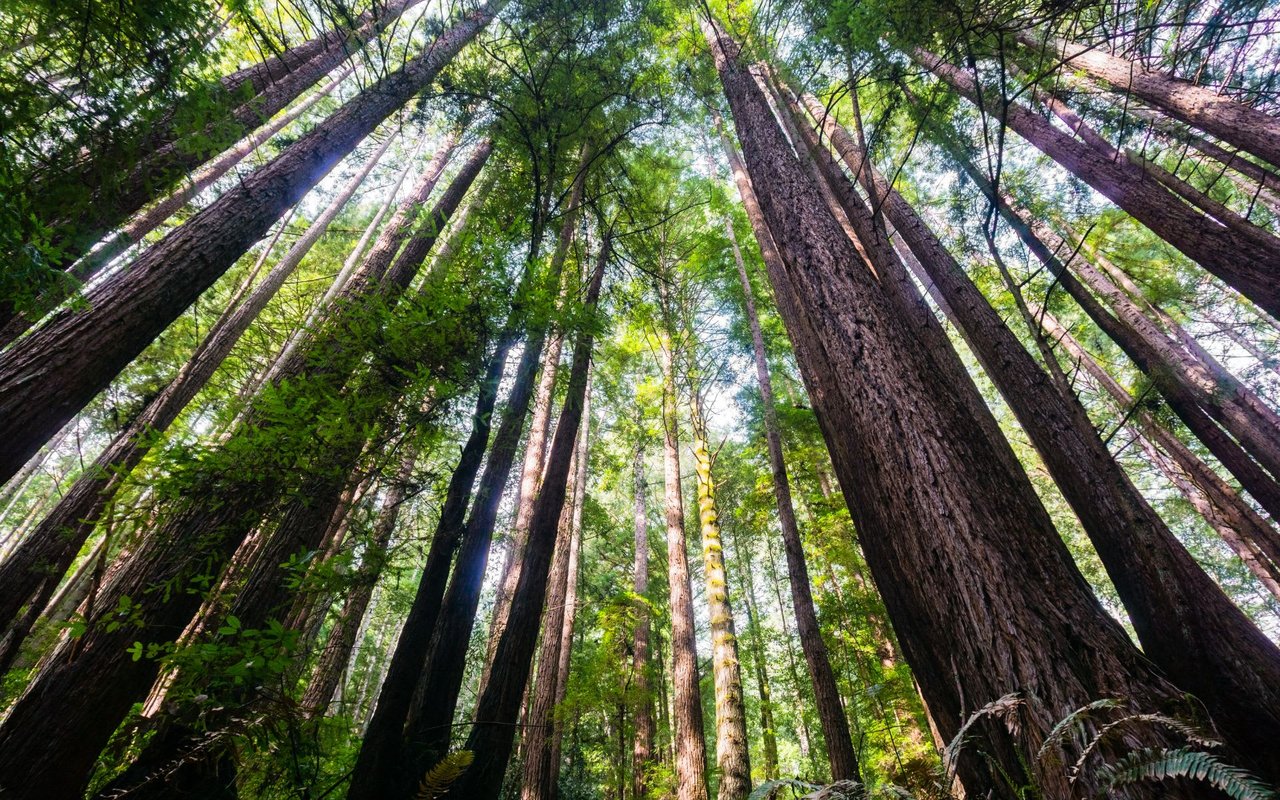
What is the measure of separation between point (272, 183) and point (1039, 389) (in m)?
7.69

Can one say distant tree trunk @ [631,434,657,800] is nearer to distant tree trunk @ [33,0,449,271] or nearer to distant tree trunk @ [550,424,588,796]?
distant tree trunk @ [550,424,588,796]

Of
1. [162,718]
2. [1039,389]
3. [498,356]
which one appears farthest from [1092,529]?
[162,718]

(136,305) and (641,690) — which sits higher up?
(136,305)

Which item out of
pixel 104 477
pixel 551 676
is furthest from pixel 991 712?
pixel 551 676

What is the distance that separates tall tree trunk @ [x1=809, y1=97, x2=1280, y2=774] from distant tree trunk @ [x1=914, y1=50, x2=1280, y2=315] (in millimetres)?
2230

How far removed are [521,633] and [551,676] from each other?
4135mm

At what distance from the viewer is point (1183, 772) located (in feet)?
3.44

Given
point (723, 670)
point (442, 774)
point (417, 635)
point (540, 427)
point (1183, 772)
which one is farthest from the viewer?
point (540, 427)

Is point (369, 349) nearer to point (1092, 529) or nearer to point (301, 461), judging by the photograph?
point (301, 461)

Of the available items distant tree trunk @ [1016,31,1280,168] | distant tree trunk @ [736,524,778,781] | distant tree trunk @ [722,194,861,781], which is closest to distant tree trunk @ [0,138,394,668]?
distant tree trunk @ [722,194,861,781]

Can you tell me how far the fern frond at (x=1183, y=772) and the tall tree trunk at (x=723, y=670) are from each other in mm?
4780

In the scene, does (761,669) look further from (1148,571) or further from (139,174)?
(139,174)

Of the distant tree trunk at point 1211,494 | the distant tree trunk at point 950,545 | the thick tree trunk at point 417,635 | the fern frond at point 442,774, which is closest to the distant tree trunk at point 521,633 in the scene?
the thick tree trunk at point 417,635

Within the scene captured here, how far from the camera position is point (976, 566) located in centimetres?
166
